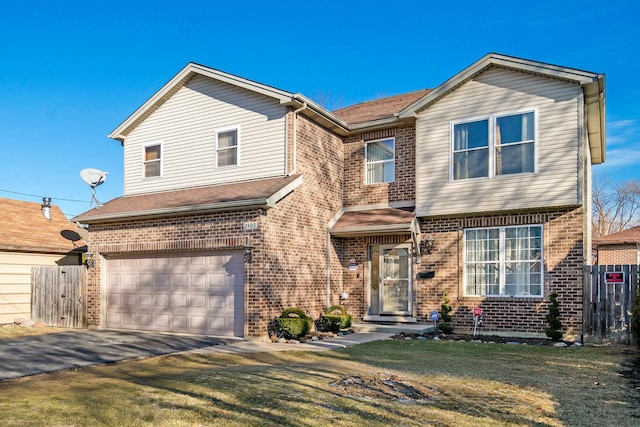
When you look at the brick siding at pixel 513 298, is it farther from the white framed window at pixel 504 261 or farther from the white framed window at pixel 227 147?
the white framed window at pixel 227 147

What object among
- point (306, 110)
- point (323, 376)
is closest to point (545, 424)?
point (323, 376)

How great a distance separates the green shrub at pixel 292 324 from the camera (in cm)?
1225

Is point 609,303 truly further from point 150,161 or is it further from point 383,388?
point 150,161

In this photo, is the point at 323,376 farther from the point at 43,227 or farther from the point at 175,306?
the point at 43,227

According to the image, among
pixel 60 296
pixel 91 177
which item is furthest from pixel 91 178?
pixel 60 296

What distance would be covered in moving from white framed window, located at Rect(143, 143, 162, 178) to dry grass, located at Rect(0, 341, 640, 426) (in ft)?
25.2

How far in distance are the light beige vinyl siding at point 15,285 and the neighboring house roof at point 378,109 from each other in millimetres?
11630

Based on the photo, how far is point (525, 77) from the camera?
1298 cm

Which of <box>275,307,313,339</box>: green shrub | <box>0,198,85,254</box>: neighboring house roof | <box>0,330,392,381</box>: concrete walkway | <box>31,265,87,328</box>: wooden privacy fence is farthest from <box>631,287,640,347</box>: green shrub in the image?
<box>0,198,85,254</box>: neighboring house roof

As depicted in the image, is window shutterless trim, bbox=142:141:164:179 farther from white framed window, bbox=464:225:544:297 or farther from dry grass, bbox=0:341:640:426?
white framed window, bbox=464:225:544:297

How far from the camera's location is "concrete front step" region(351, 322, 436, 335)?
43.8 feet

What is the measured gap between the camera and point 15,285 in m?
16.4

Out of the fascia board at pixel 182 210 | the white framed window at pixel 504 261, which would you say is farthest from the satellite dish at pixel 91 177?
the white framed window at pixel 504 261

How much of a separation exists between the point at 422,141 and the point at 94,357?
975 centimetres
